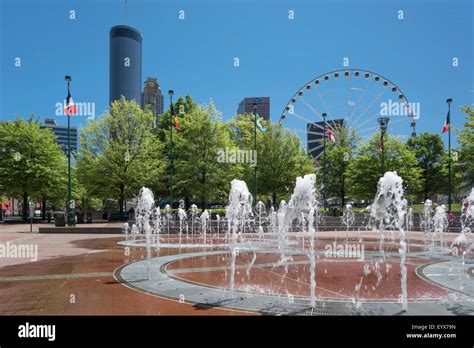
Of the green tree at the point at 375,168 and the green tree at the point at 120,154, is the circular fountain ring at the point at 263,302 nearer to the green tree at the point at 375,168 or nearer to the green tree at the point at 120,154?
the green tree at the point at 120,154

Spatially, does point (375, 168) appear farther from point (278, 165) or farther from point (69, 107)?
point (69, 107)

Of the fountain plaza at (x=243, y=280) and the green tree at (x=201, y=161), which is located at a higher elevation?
the green tree at (x=201, y=161)

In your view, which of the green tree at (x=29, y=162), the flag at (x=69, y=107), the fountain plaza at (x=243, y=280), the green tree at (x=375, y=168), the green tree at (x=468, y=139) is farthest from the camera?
the green tree at (x=375, y=168)

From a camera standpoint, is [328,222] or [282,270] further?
[328,222]

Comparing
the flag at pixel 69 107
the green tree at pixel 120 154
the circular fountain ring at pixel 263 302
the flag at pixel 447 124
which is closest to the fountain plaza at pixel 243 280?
the circular fountain ring at pixel 263 302

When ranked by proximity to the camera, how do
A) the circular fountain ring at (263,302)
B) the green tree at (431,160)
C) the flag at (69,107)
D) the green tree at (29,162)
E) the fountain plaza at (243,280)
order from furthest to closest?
1. the green tree at (431,160)
2. the green tree at (29,162)
3. the flag at (69,107)
4. the fountain plaza at (243,280)
5. the circular fountain ring at (263,302)

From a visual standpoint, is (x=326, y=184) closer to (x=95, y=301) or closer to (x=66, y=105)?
(x=66, y=105)

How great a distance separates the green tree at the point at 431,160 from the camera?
5025 centimetres

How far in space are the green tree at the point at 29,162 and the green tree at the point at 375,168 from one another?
3189cm

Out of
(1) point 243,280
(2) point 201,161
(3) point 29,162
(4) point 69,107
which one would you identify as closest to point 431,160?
(2) point 201,161

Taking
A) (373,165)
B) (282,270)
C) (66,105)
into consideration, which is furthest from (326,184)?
(282,270)
